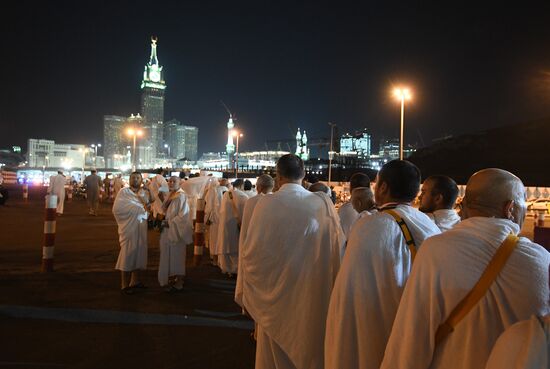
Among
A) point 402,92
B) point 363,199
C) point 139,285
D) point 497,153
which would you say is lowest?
point 139,285

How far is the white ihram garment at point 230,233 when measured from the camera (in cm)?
895

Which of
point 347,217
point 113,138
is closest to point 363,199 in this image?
point 347,217

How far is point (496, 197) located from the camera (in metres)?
2.07

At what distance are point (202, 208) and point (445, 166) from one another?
8214 cm

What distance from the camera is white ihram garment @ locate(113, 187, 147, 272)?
7.45m

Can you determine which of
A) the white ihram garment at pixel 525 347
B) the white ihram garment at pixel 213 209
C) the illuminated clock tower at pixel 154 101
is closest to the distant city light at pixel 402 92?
the white ihram garment at pixel 213 209

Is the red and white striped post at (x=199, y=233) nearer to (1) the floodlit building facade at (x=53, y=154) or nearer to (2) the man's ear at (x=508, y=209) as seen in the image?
(2) the man's ear at (x=508, y=209)

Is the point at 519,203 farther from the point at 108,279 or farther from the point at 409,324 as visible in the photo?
the point at 108,279

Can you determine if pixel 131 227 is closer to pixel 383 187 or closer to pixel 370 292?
pixel 383 187

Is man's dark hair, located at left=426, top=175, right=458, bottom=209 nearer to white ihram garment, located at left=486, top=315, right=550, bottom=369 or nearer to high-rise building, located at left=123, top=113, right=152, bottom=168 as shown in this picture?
white ihram garment, located at left=486, top=315, right=550, bottom=369

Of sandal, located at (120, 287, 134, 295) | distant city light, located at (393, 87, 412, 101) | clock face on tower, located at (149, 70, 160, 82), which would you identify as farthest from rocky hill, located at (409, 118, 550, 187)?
clock face on tower, located at (149, 70, 160, 82)

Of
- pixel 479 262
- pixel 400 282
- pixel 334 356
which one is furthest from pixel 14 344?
pixel 479 262

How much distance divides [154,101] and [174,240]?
189884mm

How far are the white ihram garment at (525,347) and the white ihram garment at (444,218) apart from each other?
255cm
